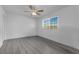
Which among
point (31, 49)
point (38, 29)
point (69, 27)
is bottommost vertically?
point (31, 49)

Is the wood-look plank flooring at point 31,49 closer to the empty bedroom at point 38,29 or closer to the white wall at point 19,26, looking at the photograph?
the empty bedroom at point 38,29

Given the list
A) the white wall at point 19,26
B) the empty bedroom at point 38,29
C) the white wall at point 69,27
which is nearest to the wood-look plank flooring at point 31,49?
the empty bedroom at point 38,29

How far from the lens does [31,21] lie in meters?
8.27

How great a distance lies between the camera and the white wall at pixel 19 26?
6.46 meters

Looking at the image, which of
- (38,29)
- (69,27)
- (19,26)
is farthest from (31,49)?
(38,29)

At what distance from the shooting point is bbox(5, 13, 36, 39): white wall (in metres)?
6.46

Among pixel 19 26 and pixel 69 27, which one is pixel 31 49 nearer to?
pixel 69 27

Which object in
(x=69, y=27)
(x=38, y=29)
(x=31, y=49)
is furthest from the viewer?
(x=38, y=29)

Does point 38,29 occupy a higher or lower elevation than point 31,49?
higher

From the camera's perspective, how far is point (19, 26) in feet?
23.8
